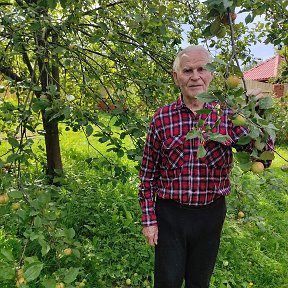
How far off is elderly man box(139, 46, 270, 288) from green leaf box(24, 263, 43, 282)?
73cm

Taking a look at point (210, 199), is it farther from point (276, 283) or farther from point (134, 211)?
point (134, 211)

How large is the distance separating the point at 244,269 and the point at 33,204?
2119 millimetres

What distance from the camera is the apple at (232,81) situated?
977mm

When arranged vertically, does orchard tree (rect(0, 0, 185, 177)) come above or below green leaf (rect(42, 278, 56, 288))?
above

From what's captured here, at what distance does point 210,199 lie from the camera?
178 centimetres

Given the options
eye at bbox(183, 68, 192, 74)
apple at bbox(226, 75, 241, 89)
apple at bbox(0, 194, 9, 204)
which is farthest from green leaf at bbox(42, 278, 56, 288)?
eye at bbox(183, 68, 192, 74)

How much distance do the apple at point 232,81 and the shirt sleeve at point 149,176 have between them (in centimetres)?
81

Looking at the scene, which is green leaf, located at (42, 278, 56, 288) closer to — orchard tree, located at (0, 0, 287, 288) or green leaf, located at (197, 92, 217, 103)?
orchard tree, located at (0, 0, 287, 288)

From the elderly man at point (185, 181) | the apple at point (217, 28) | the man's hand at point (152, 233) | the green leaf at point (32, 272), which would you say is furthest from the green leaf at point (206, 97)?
the man's hand at point (152, 233)

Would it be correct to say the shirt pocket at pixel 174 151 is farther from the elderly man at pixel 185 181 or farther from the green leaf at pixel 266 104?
the green leaf at pixel 266 104

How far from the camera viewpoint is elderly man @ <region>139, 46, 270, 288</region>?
168cm

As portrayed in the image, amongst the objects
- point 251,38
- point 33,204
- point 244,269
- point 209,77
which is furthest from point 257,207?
point 33,204

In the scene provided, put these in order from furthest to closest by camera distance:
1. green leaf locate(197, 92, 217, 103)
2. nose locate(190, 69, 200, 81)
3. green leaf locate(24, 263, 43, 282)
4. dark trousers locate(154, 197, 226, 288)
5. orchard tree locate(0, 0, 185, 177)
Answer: orchard tree locate(0, 0, 185, 177), dark trousers locate(154, 197, 226, 288), nose locate(190, 69, 200, 81), green leaf locate(24, 263, 43, 282), green leaf locate(197, 92, 217, 103)

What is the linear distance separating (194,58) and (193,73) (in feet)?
0.22
